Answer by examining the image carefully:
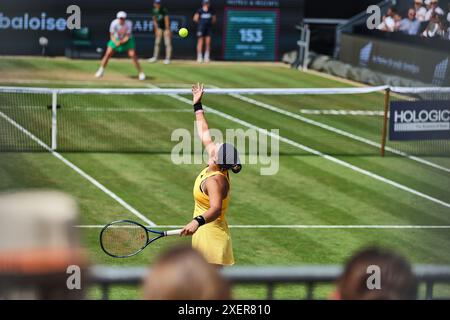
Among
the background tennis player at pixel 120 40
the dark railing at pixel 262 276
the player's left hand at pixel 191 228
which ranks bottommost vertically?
the player's left hand at pixel 191 228

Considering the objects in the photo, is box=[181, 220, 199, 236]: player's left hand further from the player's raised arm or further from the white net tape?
the white net tape

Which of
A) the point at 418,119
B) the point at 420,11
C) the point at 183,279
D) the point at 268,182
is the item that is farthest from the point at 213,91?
the point at 183,279

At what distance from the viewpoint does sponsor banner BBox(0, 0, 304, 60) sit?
115 ft

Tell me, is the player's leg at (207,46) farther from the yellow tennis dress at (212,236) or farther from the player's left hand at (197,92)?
the yellow tennis dress at (212,236)

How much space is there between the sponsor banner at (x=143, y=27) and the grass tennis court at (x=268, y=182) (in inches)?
213

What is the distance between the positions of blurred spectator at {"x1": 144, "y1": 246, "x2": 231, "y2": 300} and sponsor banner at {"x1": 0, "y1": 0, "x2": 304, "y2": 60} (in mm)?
31251

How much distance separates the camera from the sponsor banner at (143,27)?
35.1 metres

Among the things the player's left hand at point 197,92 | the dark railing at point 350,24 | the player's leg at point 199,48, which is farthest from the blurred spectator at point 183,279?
the dark railing at point 350,24

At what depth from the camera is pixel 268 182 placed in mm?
20047

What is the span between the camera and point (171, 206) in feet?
58.9

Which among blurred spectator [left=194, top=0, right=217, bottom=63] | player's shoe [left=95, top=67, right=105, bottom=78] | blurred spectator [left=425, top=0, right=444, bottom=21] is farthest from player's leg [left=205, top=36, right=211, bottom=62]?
blurred spectator [left=425, top=0, right=444, bottom=21]

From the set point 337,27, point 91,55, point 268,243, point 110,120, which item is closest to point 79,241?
point 268,243

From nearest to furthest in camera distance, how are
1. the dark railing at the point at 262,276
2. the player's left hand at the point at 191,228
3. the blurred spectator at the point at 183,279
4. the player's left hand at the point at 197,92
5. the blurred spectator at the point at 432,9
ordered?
the blurred spectator at the point at 183,279 < the dark railing at the point at 262,276 < the player's left hand at the point at 191,228 < the player's left hand at the point at 197,92 < the blurred spectator at the point at 432,9

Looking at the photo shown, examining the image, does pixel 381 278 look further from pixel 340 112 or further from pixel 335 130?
pixel 340 112
